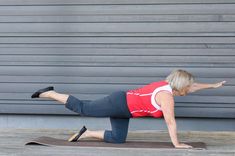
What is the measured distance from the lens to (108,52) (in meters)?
6.21

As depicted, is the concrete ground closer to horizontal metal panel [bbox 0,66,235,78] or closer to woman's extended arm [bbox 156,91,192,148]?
woman's extended arm [bbox 156,91,192,148]

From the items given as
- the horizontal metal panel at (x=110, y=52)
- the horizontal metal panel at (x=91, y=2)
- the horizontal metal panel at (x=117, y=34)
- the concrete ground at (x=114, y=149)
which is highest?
the horizontal metal panel at (x=91, y=2)

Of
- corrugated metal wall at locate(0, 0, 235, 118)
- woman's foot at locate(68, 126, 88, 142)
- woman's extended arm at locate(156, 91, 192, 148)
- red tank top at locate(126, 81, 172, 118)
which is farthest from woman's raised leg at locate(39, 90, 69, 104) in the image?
corrugated metal wall at locate(0, 0, 235, 118)

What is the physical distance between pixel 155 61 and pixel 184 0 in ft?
2.51

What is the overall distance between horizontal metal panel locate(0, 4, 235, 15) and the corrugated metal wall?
0.04 feet

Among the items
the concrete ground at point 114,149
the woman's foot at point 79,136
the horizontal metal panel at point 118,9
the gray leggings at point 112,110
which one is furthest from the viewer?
the horizontal metal panel at point 118,9

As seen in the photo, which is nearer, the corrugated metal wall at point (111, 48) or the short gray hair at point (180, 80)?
the short gray hair at point (180, 80)

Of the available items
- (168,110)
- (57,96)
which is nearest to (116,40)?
(57,96)

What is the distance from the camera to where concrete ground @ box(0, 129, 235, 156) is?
4773 mm

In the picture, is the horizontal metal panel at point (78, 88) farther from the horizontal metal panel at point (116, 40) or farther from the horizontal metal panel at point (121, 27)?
the horizontal metal panel at point (121, 27)

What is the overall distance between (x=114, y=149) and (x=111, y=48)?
162cm

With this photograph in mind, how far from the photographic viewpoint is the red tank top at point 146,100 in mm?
4945

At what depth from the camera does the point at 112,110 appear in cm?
510

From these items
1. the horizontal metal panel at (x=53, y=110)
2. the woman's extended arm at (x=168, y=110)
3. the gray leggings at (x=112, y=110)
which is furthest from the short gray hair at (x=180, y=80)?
the horizontal metal panel at (x=53, y=110)
